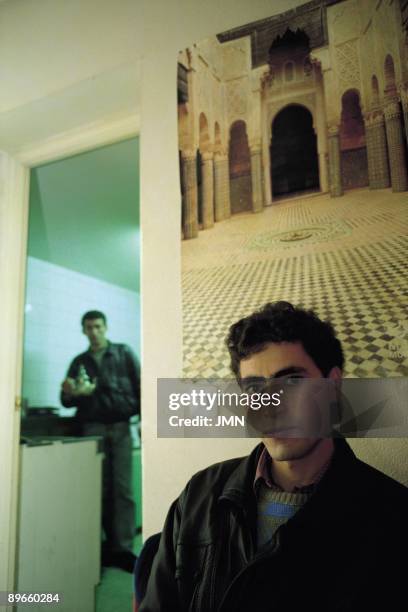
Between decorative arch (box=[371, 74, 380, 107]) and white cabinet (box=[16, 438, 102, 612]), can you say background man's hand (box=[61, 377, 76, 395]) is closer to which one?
white cabinet (box=[16, 438, 102, 612])

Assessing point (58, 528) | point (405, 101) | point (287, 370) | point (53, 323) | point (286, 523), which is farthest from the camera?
point (53, 323)

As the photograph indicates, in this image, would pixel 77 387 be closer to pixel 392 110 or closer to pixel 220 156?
pixel 220 156

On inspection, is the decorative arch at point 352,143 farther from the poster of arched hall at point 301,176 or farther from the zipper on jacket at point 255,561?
the zipper on jacket at point 255,561

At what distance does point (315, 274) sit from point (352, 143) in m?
0.35

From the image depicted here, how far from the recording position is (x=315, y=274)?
47.1 inches

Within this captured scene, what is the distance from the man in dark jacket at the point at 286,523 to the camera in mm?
807

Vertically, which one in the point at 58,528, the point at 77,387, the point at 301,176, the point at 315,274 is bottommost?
the point at 58,528

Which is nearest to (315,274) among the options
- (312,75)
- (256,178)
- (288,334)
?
(288,334)

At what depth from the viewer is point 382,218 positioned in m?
1.15

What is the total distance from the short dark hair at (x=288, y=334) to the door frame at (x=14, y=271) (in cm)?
111

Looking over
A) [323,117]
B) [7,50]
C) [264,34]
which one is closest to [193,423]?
A: [323,117]

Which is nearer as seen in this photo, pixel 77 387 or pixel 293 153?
pixel 293 153

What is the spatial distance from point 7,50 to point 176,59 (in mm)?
874

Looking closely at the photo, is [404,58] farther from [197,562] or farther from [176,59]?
[197,562]
